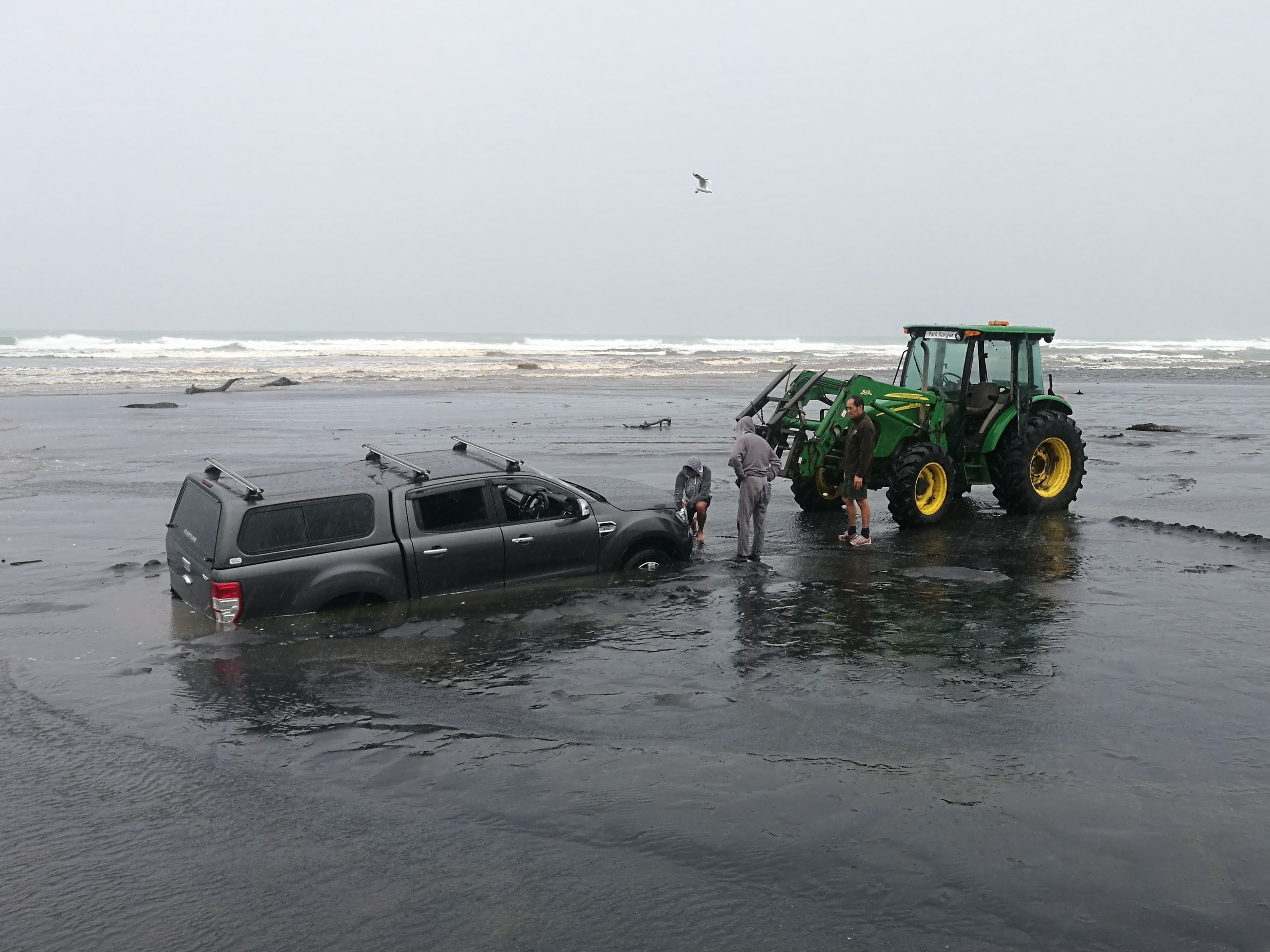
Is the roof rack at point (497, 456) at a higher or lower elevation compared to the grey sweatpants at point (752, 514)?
higher

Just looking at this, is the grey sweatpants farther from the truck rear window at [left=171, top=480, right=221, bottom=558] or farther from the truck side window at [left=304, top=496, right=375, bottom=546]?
the truck rear window at [left=171, top=480, right=221, bottom=558]

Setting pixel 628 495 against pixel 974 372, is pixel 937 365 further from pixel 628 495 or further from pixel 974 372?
A: pixel 628 495

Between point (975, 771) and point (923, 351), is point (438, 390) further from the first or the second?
point (975, 771)

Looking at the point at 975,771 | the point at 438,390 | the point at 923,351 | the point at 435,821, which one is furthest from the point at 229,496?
the point at 438,390

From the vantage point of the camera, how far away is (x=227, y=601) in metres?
8.32

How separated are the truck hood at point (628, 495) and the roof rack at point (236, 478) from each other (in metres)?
3.10

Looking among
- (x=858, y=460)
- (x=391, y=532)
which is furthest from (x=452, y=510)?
(x=858, y=460)

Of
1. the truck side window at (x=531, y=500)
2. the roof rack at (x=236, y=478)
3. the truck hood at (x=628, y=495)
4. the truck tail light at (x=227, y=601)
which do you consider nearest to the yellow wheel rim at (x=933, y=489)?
the truck hood at (x=628, y=495)

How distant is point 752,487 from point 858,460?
1.73 meters

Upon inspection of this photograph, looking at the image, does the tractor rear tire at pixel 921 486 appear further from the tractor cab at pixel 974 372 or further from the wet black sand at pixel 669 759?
the wet black sand at pixel 669 759

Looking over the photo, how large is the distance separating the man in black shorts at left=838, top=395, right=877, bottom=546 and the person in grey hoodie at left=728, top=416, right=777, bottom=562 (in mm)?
1173

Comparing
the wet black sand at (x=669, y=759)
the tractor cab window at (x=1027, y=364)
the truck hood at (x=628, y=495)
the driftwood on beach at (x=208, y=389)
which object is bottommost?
the wet black sand at (x=669, y=759)

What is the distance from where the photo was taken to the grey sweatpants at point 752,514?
11.2 m

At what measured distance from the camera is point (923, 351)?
48.4 ft
